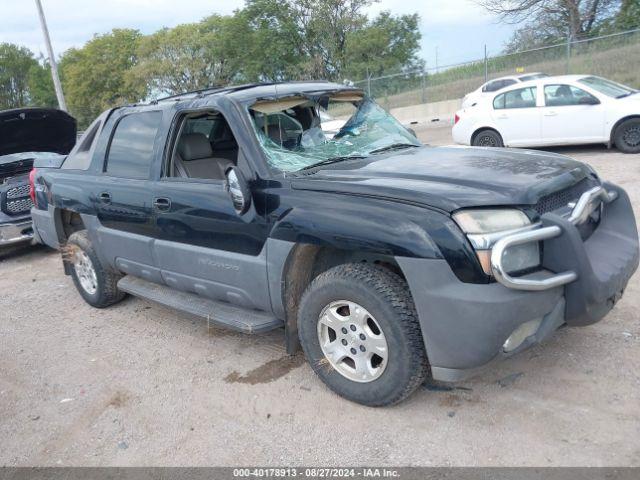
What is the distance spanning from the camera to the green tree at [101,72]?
56.9 m

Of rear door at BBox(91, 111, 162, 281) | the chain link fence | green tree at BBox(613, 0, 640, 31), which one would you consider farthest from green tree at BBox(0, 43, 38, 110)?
rear door at BBox(91, 111, 162, 281)

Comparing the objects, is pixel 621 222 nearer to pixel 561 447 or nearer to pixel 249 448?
pixel 561 447

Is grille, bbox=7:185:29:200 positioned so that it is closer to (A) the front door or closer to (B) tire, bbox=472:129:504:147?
(A) the front door

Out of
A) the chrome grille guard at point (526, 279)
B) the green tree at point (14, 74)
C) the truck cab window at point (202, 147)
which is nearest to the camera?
the chrome grille guard at point (526, 279)

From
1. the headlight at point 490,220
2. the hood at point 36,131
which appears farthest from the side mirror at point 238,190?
the hood at point 36,131

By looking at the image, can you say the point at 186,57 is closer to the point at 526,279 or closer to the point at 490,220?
the point at 490,220

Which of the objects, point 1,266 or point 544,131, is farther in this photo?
point 544,131

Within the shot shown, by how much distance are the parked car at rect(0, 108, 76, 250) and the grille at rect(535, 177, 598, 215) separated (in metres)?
6.64

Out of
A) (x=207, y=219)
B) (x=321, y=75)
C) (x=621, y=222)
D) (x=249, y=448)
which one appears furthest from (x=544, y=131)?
(x=321, y=75)

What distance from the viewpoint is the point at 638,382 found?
337 centimetres

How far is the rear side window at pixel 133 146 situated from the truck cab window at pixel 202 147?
0.69 feet

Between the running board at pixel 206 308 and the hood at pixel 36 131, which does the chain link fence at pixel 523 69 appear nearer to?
the hood at pixel 36 131

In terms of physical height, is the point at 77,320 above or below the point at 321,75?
below

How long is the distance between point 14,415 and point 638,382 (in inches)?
152
